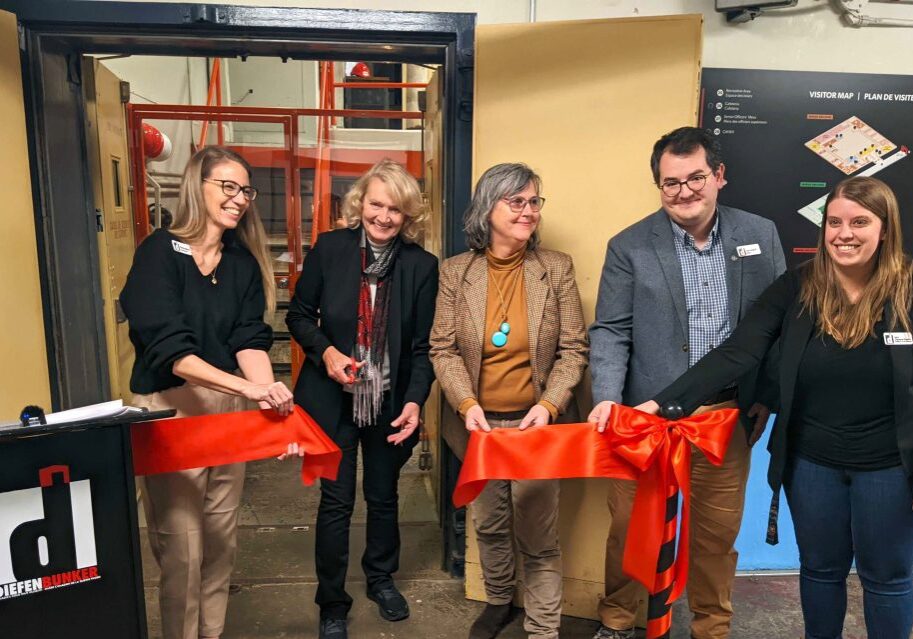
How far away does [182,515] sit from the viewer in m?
2.09

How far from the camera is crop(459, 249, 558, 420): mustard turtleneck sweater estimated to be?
226 centimetres

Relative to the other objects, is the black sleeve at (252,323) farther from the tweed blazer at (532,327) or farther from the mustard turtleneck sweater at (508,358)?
the mustard turtleneck sweater at (508,358)

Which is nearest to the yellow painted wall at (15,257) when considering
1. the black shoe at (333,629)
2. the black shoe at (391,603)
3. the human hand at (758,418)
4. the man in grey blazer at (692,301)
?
the black shoe at (333,629)

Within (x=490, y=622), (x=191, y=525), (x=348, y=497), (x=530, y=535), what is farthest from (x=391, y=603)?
(x=191, y=525)

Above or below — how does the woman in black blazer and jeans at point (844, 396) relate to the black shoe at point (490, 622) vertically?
above

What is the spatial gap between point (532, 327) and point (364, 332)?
1.93 feet

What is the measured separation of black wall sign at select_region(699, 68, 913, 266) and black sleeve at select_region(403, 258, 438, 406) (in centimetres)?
126

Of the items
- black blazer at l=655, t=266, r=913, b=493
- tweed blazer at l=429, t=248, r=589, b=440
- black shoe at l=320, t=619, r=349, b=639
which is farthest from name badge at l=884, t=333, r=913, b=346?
black shoe at l=320, t=619, r=349, b=639

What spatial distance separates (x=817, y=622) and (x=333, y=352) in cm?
171

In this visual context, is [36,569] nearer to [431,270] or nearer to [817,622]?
[431,270]

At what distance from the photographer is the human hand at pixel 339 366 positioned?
229cm

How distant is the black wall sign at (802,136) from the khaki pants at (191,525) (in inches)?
83.1

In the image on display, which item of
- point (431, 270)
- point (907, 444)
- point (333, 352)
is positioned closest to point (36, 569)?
point (333, 352)

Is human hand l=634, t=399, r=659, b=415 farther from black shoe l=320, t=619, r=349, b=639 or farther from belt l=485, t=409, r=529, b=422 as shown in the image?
black shoe l=320, t=619, r=349, b=639
